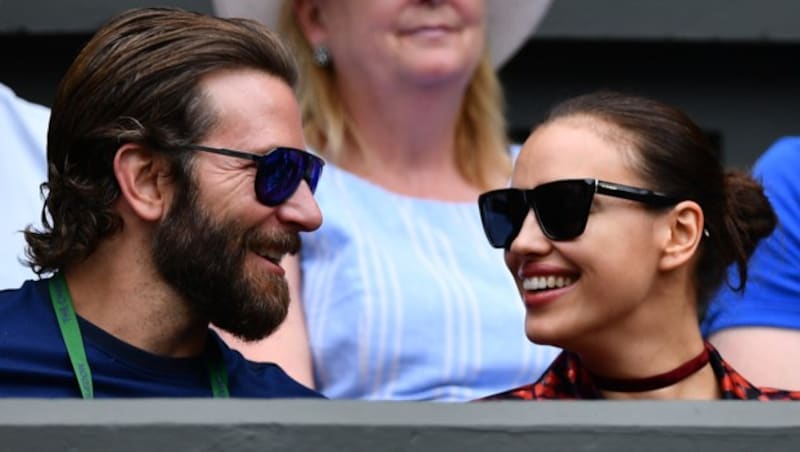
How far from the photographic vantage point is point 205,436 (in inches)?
72.2

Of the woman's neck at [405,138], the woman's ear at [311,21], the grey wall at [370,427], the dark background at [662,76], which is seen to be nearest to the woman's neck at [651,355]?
the grey wall at [370,427]

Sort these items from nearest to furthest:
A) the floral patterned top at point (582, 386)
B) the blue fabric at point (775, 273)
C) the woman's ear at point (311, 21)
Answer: the floral patterned top at point (582, 386)
the blue fabric at point (775, 273)
the woman's ear at point (311, 21)

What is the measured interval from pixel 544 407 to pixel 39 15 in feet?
9.10

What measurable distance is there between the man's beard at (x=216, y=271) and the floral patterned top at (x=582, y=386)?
0.38 meters

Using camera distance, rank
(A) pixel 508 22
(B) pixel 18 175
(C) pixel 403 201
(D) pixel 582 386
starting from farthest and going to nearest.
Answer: (A) pixel 508 22, (C) pixel 403 201, (B) pixel 18 175, (D) pixel 582 386

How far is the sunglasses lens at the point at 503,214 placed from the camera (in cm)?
251

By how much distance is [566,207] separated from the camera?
245 centimetres

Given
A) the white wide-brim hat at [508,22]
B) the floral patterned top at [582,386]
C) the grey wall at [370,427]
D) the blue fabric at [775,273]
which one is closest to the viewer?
the grey wall at [370,427]

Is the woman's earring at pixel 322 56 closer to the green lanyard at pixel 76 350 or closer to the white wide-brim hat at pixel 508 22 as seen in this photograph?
the white wide-brim hat at pixel 508 22

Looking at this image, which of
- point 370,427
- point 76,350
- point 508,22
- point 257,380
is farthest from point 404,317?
point 370,427

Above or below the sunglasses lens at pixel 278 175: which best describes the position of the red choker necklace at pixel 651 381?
below

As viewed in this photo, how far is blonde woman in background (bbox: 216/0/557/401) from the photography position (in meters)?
3.05

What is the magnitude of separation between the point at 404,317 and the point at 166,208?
0.64 metres

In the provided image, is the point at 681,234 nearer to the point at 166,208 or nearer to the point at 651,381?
the point at 651,381
